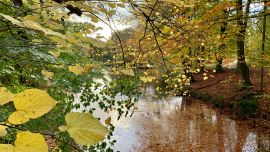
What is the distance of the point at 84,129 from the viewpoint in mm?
580

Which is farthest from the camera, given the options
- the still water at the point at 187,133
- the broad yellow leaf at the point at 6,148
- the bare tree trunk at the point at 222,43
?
the still water at the point at 187,133

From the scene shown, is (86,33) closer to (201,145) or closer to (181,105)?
(201,145)

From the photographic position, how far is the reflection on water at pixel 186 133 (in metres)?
9.88

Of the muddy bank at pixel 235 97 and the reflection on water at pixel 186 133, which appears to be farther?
the muddy bank at pixel 235 97

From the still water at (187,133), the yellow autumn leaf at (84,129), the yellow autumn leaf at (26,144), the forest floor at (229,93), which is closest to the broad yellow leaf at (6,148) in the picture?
the yellow autumn leaf at (26,144)

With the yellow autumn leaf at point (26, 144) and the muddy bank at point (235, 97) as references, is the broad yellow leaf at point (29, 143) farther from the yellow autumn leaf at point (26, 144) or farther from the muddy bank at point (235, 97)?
the muddy bank at point (235, 97)

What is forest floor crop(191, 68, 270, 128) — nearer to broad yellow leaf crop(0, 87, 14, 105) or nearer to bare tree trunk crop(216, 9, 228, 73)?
bare tree trunk crop(216, 9, 228, 73)

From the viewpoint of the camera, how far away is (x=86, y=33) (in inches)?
64.2

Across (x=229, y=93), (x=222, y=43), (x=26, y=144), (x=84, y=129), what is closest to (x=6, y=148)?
(x=26, y=144)

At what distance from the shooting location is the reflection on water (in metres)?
9.88

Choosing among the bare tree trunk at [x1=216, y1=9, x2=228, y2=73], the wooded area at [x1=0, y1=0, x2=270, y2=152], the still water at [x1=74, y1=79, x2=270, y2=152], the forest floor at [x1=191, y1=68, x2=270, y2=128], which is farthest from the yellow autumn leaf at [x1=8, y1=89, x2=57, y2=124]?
the forest floor at [x1=191, y1=68, x2=270, y2=128]

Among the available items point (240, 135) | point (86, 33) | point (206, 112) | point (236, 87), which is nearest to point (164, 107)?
point (206, 112)

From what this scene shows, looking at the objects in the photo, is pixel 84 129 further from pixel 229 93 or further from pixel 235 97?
pixel 229 93

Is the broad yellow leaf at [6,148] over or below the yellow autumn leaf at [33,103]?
below
